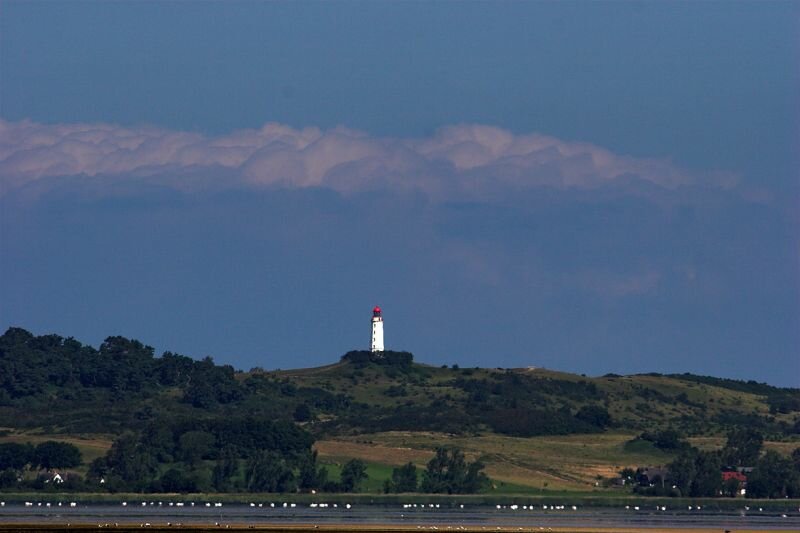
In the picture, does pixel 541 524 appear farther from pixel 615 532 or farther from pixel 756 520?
pixel 756 520

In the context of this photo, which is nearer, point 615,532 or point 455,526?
point 615,532

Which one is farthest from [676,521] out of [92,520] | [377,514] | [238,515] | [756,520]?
[92,520]

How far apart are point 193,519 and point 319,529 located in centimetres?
3149

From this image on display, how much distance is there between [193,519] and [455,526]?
2733 centimetres

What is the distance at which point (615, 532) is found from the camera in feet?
511

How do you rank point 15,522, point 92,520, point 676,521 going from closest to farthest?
point 15,522 → point 92,520 → point 676,521

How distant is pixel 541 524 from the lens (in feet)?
571

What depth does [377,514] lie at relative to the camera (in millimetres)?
199125

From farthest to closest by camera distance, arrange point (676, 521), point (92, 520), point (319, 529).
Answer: point (676, 521) → point (92, 520) → point (319, 529)

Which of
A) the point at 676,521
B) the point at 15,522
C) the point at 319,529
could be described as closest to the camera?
the point at 319,529

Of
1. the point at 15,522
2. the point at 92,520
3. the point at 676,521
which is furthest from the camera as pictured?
the point at 676,521

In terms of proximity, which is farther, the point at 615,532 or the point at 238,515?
the point at 238,515

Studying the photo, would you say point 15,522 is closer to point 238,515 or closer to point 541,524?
point 238,515

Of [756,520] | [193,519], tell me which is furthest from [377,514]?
[756,520]
